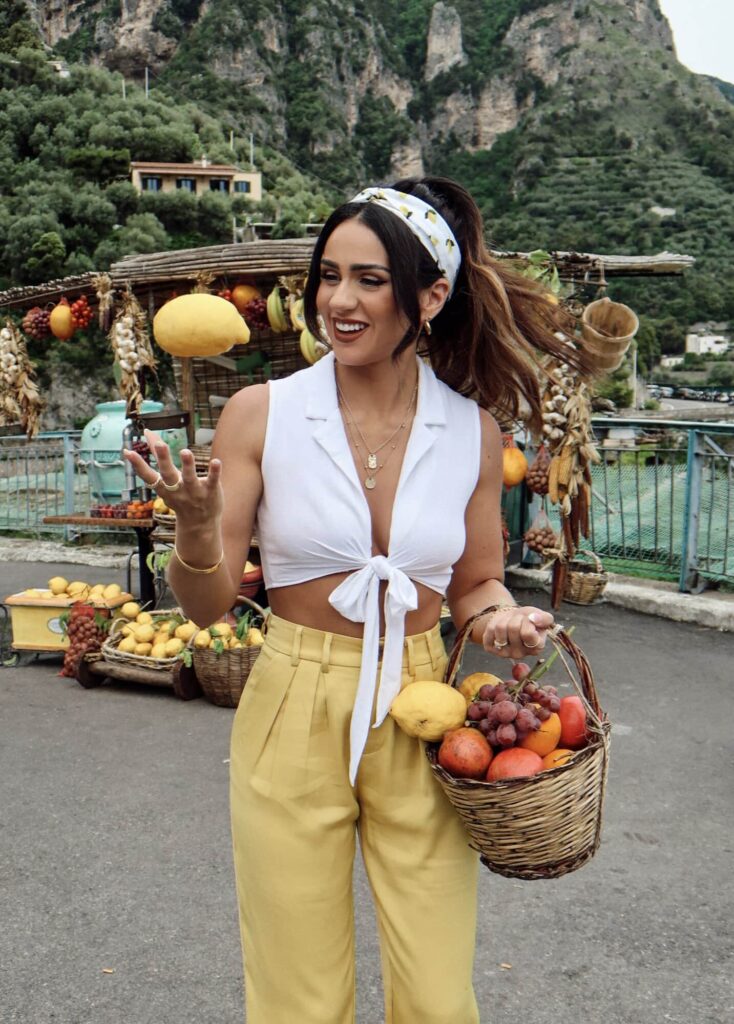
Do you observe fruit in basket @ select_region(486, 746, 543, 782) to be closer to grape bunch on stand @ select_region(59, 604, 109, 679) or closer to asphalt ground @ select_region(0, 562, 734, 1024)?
asphalt ground @ select_region(0, 562, 734, 1024)

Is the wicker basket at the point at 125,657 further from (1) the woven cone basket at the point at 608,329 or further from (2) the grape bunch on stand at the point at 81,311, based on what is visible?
(1) the woven cone basket at the point at 608,329

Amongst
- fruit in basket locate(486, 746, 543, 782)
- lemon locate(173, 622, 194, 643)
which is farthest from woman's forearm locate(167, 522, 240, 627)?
lemon locate(173, 622, 194, 643)

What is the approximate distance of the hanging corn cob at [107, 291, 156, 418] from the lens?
22.4ft

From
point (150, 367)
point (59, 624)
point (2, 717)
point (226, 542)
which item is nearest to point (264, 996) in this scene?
point (226, 542)

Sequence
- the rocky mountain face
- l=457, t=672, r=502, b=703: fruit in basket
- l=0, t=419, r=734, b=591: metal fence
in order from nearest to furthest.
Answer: l=457, t=672, r=502, b=703: fruit in basket
l=0, t=419, r=734, b=591: metal fence
the rocky mountain face

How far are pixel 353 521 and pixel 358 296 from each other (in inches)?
15.5

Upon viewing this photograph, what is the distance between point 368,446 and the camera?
1.77 metres

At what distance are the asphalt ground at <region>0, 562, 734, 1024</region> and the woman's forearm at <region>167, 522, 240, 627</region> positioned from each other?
669 mm

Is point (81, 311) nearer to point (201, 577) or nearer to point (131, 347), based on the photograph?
point (131, 347)

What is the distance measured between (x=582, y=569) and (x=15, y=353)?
5.04m

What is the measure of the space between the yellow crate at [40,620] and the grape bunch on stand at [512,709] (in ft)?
16.7

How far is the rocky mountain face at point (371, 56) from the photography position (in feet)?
371

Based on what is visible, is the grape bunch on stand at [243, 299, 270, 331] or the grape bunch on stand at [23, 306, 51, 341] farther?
the grape bunch on stand at [23, 306, 51, 341]

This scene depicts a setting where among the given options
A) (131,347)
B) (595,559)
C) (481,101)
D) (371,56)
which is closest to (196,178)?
(131,347)
